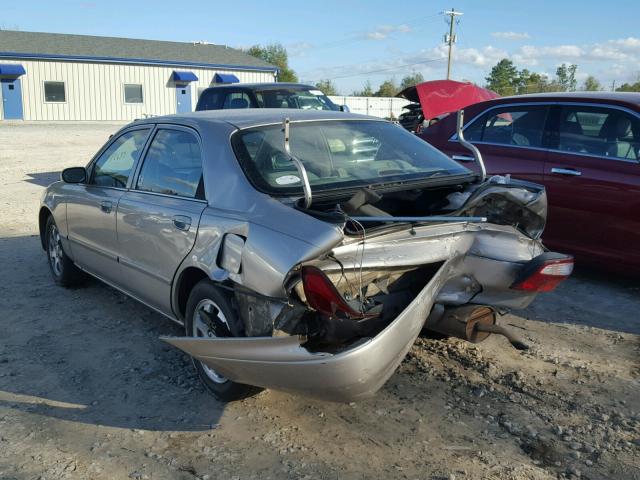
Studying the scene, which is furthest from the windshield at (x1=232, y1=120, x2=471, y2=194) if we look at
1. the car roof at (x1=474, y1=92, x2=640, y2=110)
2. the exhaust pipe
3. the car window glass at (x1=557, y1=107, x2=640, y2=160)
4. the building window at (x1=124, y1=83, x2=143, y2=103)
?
the building window at (x1=124, y1=83, x2=143, y2=103)

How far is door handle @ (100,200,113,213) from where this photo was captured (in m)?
4.77

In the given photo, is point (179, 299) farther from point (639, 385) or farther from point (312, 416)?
point (639, 385)

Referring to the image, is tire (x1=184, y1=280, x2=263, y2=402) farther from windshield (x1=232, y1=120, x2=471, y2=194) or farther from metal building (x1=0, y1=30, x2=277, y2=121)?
metal building (x1=0, y1=30, x2=277, y2=121)

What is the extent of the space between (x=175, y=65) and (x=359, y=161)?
3590cm

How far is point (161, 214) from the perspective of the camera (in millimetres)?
4070

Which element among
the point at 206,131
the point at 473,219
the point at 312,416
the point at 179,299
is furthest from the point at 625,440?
the point at 206,131

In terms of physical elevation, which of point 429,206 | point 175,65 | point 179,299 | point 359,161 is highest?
point 175,65

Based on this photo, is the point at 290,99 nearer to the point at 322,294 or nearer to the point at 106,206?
the point at 106,206

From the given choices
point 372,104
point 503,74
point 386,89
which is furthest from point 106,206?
point 503,74

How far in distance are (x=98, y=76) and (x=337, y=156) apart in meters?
35.1

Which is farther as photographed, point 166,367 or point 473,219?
point 166,367

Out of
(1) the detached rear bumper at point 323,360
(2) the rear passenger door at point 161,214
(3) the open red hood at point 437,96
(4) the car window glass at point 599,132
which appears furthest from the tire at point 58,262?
(3) the open red hood at point 437,96

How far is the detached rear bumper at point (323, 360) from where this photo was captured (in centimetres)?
284

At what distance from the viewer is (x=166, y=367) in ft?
13.8
